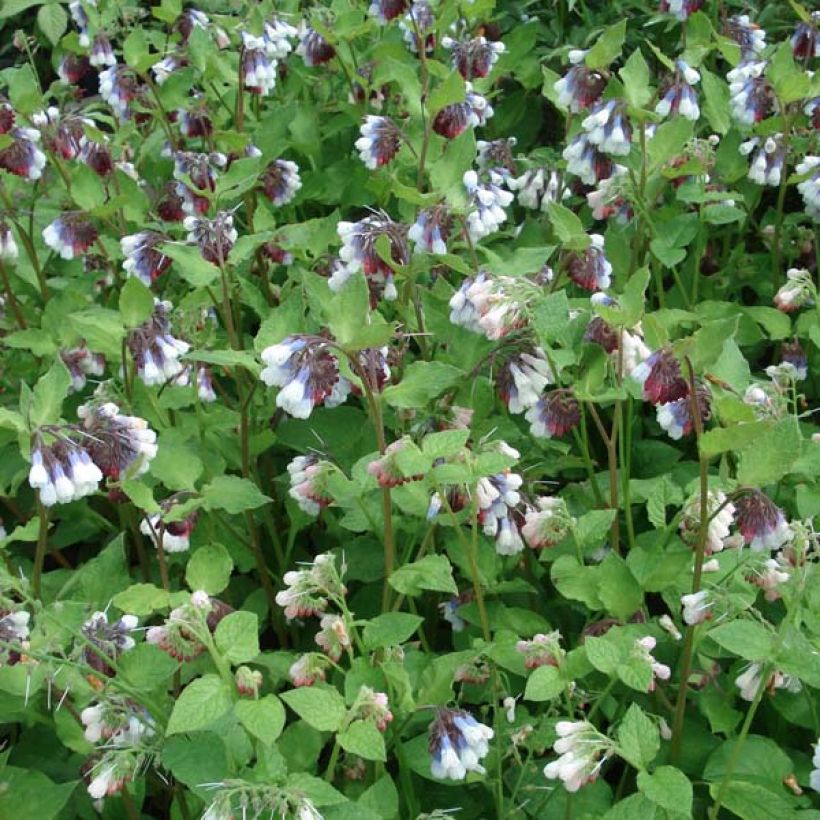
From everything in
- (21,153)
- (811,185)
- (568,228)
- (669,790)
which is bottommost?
(811,185)

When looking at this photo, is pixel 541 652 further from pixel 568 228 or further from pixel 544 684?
pixel 568 228

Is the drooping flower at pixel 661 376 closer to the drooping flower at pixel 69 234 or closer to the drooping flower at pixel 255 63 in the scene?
the drooping flower at pixel 69 234

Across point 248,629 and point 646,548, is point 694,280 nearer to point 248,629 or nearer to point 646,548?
point 646,548

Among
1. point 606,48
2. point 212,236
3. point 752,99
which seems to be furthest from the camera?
point 752,99

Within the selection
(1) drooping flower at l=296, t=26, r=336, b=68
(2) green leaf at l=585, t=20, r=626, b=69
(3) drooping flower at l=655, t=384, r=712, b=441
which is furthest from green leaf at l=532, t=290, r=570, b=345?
(1) drooping flower at l=296, t=26, r=336, b=68

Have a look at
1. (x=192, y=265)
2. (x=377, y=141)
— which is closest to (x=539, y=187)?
(x=377, y=141)

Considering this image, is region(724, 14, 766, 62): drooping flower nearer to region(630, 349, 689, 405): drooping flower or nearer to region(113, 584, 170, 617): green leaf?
region(630, 349, 689, 405): drooping flower

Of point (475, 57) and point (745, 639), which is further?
point (475, 57)
